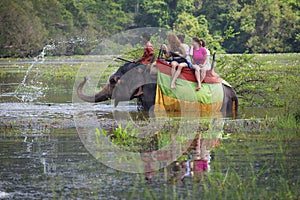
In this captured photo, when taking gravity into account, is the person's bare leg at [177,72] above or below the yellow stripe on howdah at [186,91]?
above

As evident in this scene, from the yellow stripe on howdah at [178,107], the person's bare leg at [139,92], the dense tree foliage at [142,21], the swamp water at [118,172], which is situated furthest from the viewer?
the dense tree foliage at [142,21]

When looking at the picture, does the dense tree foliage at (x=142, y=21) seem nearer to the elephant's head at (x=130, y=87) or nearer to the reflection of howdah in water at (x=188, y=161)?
the elephant's head at (x=130, y=87)

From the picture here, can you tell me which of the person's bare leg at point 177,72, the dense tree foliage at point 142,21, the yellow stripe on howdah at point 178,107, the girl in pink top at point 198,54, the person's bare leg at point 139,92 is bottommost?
the dense tree foliage at point 142,21

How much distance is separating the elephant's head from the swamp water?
202 cm

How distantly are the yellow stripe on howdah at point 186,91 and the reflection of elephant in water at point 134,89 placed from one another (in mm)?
299

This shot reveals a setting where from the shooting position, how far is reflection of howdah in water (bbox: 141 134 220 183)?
8625 millimetres

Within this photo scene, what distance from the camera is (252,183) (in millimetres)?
8117

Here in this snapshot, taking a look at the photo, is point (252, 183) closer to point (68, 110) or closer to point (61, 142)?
point (61, 142)

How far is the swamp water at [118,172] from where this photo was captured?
7852 mm

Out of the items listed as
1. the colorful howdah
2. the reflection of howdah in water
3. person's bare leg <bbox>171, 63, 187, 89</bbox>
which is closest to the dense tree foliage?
the colorful howdah

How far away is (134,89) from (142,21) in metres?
47.2

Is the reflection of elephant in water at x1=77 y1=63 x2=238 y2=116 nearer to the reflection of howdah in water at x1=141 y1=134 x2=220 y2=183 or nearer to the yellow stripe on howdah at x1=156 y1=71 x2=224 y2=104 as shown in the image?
the yellow stripe on howdah at x1=156 y1=71 x2=224 y2=104

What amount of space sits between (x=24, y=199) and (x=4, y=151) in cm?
274

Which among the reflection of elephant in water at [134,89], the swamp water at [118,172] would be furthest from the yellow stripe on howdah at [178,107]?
the swamp water at [118,172]
